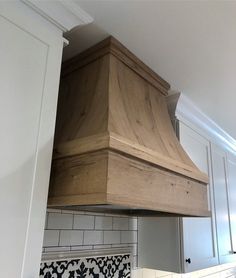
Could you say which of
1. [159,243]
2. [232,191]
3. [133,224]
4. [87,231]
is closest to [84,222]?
[87,231]

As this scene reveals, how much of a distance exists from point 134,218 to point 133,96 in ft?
2.85

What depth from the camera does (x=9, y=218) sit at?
768 mm

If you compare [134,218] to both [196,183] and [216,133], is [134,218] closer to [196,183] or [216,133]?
[196,183]

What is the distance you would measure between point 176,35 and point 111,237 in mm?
1167

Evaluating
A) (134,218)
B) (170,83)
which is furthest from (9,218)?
(170,83)

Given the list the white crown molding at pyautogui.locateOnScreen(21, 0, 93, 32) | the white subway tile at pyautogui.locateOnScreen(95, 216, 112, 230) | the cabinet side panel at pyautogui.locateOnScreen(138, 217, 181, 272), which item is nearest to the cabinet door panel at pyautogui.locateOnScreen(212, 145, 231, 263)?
the cabinet side panel at pyautogui.locateOnScreen(138, 217, 181, 272)

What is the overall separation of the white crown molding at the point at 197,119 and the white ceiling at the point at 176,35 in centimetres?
13

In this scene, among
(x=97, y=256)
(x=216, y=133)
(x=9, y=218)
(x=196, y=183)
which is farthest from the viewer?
(x=216, y=133)

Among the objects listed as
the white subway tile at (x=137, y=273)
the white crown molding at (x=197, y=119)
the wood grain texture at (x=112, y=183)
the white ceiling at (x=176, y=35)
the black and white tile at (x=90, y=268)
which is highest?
the white ceiling at (x=176, y=35)

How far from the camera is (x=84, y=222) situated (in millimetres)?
1420

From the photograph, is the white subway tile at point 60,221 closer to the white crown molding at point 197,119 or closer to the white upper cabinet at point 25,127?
the white upper cabinet at point 25,127

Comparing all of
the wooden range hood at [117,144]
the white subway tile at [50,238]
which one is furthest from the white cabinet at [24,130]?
the white subway tile at [50,238]

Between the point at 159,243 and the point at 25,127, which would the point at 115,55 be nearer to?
→ the point at 25,127

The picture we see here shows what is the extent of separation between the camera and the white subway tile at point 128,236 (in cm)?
163
